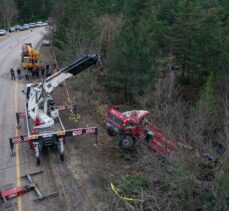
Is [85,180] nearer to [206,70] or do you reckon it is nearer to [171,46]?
[206,70]

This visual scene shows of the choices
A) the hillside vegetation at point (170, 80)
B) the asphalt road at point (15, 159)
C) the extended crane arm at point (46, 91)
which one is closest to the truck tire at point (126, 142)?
the hillside vegetation at point (170, 80)

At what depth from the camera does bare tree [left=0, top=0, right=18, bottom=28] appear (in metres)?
83.9

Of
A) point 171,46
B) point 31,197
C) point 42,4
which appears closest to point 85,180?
point 31,197

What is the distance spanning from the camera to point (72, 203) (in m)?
13.8

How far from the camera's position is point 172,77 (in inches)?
999

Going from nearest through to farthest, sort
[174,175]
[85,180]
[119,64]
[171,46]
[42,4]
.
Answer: [174,175] → [85,180] → [119,64] → [171,46] → [42,4]

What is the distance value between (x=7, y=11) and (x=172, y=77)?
70724mm

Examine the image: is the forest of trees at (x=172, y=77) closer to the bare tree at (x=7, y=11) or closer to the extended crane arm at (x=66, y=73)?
the extended crane arm at (x=66, y=73)

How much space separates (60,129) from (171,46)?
917 inches

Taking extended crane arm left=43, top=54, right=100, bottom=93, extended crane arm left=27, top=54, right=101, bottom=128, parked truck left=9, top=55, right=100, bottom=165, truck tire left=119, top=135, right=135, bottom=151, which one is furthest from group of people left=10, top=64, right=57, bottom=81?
truck tire left=119, top=135, right=135, bottom=151

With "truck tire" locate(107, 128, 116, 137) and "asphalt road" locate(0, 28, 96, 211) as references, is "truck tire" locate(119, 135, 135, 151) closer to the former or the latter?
"truck tire" locate(107, 128, 116, 137)

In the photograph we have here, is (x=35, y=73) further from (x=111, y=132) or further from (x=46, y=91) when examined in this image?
A: (x=111, y=132)

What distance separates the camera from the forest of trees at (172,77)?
12.1 meters

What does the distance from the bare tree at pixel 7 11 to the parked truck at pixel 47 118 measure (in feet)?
239
